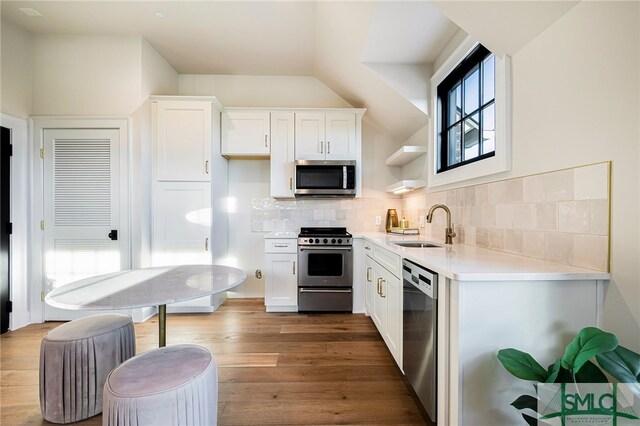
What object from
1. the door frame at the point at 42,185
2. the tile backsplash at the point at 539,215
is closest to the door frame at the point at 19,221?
the door frame at the point at 42,185

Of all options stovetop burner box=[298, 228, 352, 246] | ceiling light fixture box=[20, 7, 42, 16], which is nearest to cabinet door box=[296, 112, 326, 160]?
stovetop burner box=[298, 228, 352, 246]

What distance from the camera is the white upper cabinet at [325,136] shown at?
3.23 m

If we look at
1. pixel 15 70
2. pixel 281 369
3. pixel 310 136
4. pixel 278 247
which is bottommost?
pixel 281 369

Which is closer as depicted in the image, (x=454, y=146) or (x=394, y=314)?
(x=394, y=314)

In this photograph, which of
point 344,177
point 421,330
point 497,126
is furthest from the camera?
point 344,177

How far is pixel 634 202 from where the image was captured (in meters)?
0.99

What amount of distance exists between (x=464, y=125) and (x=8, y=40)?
4.39m

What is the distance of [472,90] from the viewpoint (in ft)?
6.84

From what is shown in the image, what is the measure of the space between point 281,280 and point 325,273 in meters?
0.52

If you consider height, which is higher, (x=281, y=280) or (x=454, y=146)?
(x=454, y=146)

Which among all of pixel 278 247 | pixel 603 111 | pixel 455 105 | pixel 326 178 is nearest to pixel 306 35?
pixel 326 178

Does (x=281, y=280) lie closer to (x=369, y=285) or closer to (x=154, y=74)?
(x=369, y=285)

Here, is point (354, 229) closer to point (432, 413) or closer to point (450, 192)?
point (450, 192)

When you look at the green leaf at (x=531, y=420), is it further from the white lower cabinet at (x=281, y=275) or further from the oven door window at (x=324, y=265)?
the white lower cabinet at (x=281, y=275)
